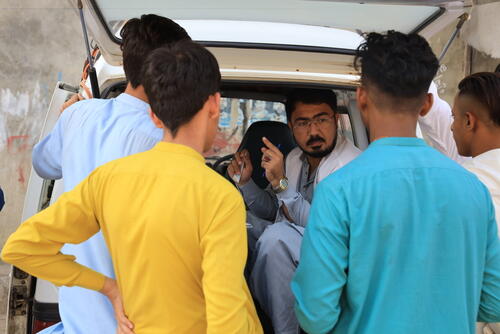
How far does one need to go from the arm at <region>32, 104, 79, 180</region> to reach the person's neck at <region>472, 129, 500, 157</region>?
140cm

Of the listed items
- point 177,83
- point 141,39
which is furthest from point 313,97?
point 177,83

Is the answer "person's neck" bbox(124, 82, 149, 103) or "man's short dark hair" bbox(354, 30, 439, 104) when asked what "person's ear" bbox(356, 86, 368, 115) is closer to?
"man's short dark hair" bbox(354, 30, 439, 104)

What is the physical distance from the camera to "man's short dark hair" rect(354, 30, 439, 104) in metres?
1.33

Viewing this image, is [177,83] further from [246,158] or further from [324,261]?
[246,158]

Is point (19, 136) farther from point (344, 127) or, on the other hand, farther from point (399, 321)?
point (399, 321)

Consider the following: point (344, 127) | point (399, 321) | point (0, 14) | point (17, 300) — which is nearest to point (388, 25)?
point (344, 127)

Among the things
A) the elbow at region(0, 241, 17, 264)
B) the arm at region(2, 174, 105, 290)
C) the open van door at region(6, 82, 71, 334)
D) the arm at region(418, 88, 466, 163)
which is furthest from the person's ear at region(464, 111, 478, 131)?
the open van door at region(6, 82, 71, 334)

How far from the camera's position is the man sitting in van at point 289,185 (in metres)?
1.86

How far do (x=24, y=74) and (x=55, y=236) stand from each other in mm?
5382

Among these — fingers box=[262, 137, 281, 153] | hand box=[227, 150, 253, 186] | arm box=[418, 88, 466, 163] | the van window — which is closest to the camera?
arm box=[418, 88, 466, 163]

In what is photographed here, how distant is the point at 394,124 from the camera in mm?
1351

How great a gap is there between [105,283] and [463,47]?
240 inches

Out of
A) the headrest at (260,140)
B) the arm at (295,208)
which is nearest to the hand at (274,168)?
the arm at (295,208)

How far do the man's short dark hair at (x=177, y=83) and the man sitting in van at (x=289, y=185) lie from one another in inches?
29.5
